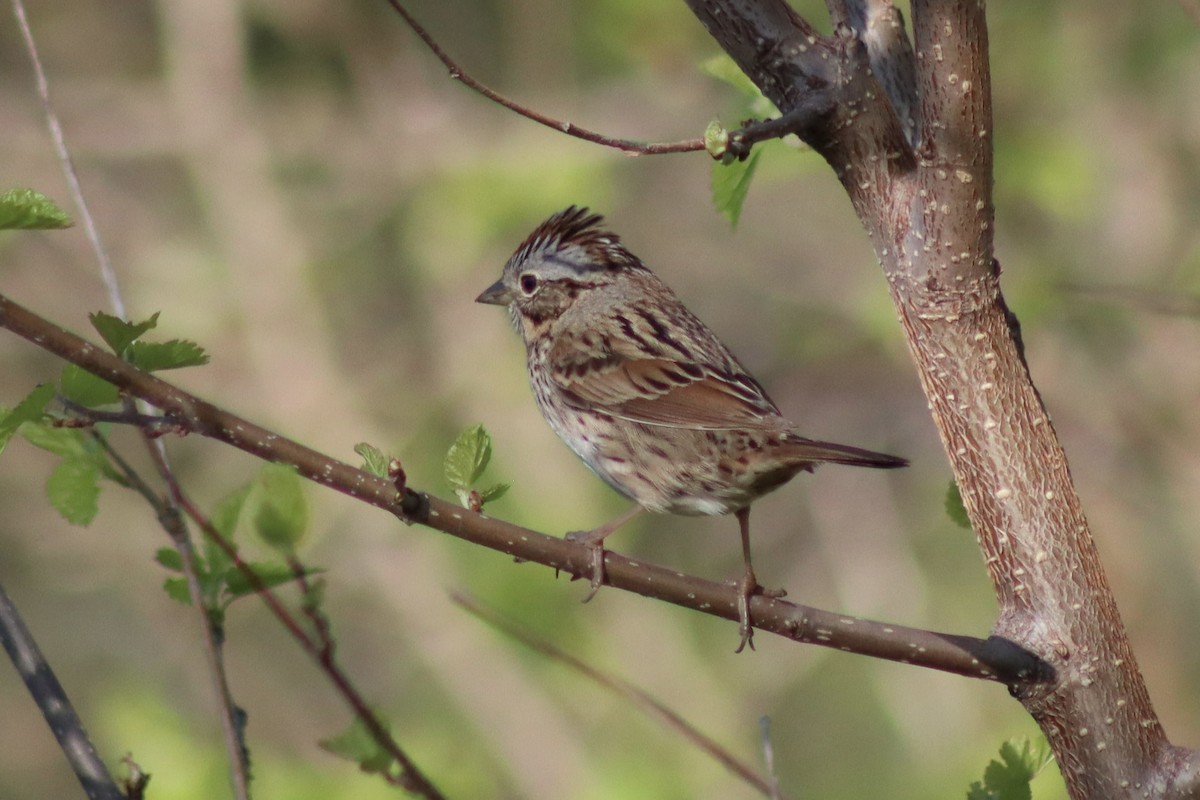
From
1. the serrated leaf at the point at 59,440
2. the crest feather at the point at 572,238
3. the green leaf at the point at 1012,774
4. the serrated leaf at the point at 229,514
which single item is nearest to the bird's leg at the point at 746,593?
the green leaf at the point at 1012,774

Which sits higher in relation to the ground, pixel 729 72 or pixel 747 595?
pixel 729 72

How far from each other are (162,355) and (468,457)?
1.87 ft

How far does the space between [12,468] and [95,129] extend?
1872 mm

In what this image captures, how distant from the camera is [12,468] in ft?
23.1

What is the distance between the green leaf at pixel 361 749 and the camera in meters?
2.70

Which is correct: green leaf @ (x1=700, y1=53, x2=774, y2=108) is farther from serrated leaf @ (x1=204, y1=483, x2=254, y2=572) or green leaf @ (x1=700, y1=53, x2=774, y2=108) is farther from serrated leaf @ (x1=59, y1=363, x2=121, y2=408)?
serrated leaf @ (x1=59, y1=363, x2=121, y2=408)

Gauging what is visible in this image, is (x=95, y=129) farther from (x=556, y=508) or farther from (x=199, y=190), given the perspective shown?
(x=556, y=508)

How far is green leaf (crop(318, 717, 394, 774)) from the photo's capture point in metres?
2.70

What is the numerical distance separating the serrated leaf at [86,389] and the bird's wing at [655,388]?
1.89 meters

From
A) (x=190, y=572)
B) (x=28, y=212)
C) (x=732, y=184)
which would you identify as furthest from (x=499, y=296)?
(x=28, y=212)

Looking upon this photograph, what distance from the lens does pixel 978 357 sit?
2.25 m

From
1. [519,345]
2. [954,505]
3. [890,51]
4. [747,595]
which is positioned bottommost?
[747,595]

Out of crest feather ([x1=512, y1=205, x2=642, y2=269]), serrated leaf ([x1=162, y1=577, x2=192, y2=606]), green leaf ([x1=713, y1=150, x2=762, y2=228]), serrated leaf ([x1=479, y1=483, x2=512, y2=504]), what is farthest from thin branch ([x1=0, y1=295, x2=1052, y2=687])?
crest feather ([x1=512, y1=205, x2=642, y2=269])

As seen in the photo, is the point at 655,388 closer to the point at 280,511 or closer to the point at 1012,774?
the point at 280,511
